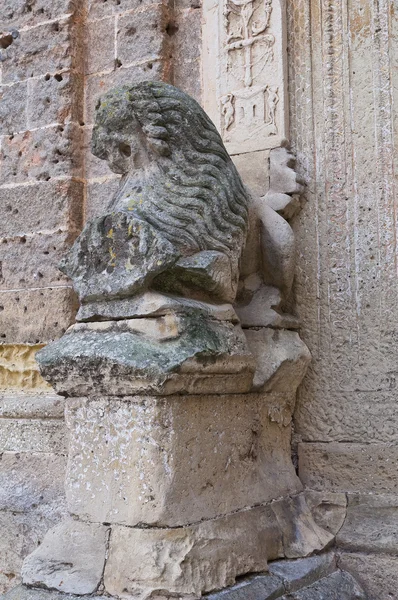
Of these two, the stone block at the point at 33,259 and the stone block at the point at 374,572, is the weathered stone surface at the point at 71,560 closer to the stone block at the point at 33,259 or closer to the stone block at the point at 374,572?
the stone block at the point at 374,572

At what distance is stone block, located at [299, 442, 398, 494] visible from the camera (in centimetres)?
264

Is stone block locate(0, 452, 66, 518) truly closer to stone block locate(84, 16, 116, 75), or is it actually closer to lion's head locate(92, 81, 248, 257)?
lion's head locate(92, 81, 248, 257)

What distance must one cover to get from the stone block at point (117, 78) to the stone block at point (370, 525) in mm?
2154

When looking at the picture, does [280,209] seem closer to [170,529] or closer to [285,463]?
[285,463]

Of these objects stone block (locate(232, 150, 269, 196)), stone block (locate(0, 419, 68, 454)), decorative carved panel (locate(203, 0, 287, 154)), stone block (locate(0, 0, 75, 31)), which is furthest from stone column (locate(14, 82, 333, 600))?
stone block (locate(0, 0, 75, 31))

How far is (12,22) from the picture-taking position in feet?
12.5

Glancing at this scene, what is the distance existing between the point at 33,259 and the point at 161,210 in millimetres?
1398

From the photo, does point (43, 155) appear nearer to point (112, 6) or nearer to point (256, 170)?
point (112, 6)

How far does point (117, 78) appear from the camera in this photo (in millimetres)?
3523

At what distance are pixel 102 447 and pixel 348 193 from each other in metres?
1.46

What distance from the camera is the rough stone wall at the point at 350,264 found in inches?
105

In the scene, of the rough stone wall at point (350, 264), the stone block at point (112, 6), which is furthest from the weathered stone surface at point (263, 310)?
the stone block at point (112, 6)

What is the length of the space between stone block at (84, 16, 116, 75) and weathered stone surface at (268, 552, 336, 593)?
8.35 feet

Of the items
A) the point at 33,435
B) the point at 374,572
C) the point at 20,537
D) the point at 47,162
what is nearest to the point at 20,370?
the point at 33,435
